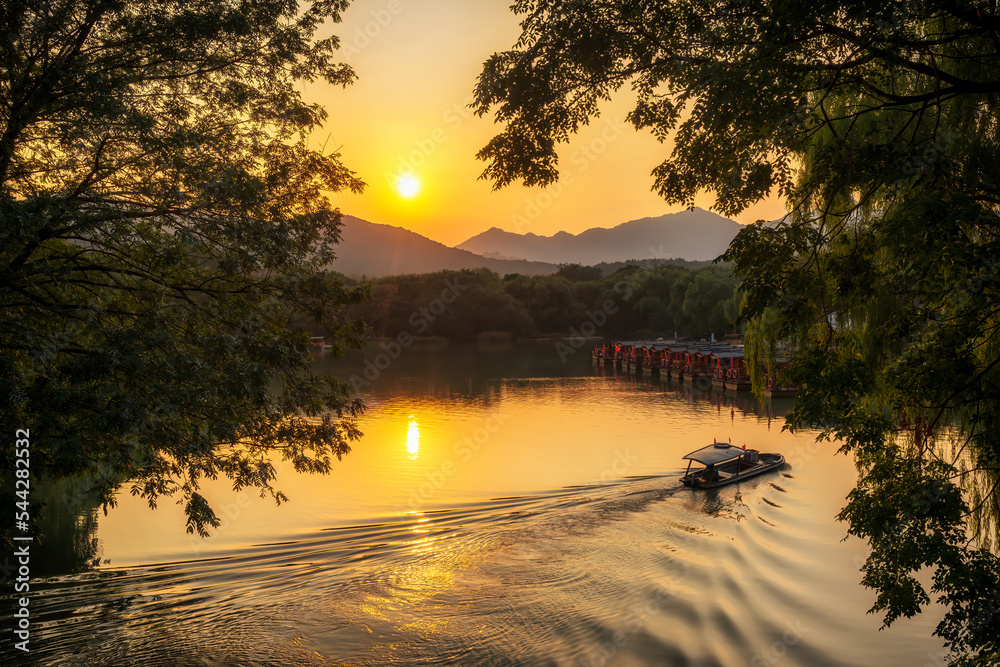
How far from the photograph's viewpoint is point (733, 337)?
10750 centimetres

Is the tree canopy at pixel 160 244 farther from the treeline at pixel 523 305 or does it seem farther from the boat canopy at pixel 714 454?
the treeline at pixel 523 305

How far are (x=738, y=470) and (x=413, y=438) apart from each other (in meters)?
17.9

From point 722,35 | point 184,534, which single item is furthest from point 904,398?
point 184,534

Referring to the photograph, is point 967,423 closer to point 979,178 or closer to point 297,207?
point 979,178

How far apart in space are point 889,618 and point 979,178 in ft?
17.8

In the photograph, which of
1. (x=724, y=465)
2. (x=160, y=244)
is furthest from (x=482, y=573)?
(x=724, y=465)

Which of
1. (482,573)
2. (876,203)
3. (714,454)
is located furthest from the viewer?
(714,454)

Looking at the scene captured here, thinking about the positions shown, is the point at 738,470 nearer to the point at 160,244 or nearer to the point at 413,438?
the point at 413,438

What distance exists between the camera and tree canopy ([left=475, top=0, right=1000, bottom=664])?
22.7 ft

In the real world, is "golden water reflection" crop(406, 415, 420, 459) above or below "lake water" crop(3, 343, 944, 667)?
above

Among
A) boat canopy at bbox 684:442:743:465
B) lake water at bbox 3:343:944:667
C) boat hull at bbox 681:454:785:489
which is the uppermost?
boat canopy at bbox 684:442:743:465

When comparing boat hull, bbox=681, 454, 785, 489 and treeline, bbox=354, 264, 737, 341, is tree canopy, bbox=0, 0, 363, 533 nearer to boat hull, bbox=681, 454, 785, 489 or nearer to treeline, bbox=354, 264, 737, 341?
boat hull, bbox=681, 454, 785, 489

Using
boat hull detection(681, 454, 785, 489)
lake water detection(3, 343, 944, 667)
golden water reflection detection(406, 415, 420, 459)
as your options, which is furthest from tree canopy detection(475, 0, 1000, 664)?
golden water reflection detection(406, 415, 420, 459)

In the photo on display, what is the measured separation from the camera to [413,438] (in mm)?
36969
